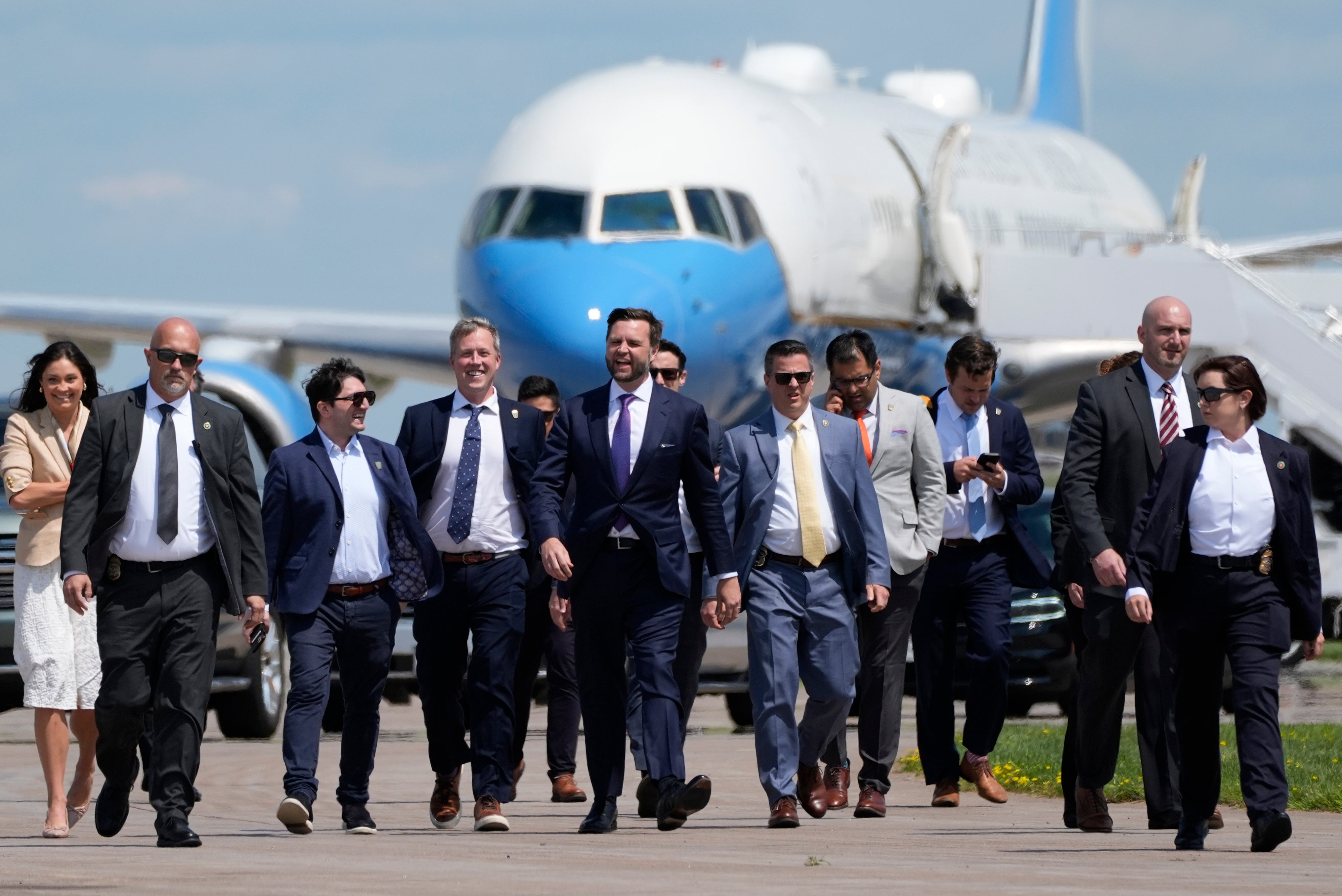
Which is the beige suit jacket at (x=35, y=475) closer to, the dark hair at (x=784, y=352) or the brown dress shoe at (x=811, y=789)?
the dark hair at (x=784, y=352)

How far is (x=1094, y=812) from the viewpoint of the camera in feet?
30.0

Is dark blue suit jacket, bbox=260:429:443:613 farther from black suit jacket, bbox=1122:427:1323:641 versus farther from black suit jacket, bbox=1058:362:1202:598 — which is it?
black suit jacket, bbox=1122:427:1323:641

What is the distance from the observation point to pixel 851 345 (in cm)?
1034

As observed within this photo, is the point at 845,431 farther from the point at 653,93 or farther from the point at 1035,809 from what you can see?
the point at 653,93

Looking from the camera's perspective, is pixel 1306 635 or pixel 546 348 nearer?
pixel 1306 635

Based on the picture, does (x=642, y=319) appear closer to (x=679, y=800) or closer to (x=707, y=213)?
(x=679, y=800)

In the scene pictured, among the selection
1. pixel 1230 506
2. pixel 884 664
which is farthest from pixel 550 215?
pixel 1230 506

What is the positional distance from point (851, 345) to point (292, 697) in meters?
2.80

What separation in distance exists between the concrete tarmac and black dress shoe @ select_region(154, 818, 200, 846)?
6 cm

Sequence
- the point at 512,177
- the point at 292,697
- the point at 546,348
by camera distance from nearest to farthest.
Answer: the point at 292,697, the point at 546,348, the point at 512,177

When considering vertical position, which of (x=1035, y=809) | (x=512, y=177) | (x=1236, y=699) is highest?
(x=512, y=177)

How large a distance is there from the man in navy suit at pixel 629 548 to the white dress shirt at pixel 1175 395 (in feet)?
5.35

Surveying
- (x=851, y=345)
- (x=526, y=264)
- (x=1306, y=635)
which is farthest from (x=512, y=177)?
(x=1306, y=635)

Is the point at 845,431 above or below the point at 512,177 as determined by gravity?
below
